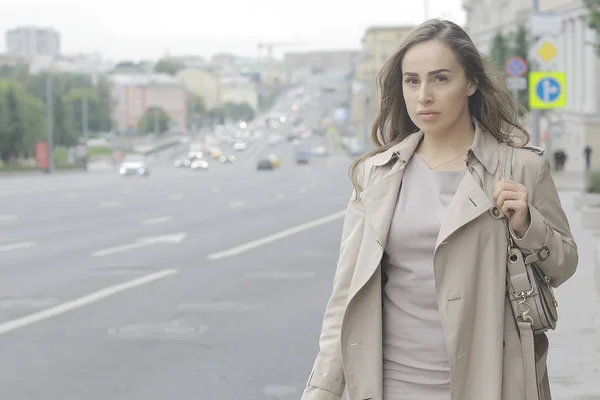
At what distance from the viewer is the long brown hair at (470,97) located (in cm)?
390

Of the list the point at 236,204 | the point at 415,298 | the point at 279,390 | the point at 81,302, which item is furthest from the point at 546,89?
the point at 415,298

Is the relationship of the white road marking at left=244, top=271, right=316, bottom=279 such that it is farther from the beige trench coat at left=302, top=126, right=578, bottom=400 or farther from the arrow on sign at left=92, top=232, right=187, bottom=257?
the beige trench coat at left=302, top=126, right=578, bottom=400

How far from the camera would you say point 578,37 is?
274 ft

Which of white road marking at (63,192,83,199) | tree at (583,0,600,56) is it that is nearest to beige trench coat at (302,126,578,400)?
tree at (583,0,600,56)

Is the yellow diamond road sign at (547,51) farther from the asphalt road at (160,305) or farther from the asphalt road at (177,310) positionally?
the asphalt road at (160,305)

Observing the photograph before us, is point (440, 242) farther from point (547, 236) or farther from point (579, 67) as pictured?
point (579, 67)

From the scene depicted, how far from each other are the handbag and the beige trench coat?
26mm

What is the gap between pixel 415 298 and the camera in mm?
3727

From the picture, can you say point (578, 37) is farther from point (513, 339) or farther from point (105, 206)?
point (513, 339)

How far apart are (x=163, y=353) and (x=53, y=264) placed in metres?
7.79

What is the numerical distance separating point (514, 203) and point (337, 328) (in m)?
0.65

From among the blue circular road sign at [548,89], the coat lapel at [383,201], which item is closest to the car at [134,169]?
the blue circular road sign at [548,89]

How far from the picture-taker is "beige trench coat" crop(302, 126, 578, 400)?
11.8 feet

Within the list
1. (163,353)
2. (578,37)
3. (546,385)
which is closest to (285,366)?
(163,353)
